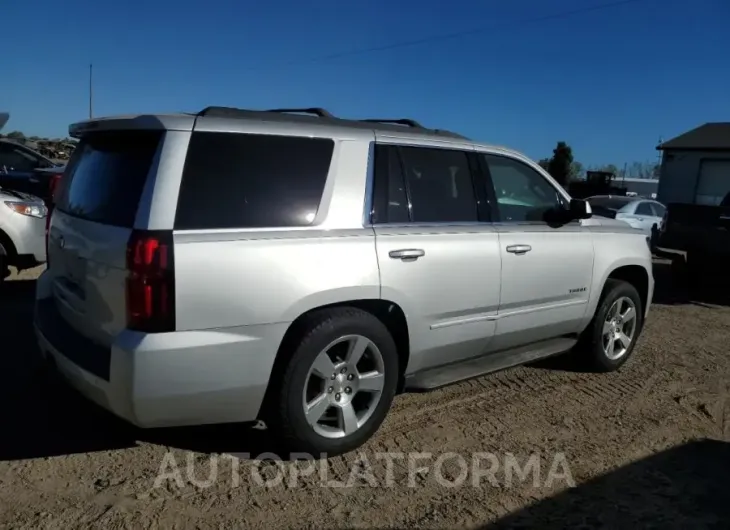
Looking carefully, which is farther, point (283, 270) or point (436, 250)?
point (436, 250)

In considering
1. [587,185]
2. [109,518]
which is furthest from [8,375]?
[587,185]

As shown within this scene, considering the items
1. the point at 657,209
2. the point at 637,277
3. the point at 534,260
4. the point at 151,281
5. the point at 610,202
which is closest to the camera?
the point at 151,281

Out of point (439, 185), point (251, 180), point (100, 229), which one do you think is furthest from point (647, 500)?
point (100, 229)

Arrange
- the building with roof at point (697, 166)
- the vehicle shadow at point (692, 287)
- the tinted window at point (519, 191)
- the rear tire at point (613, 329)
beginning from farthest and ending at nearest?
1. the building with roof at point (697, 166)
2. the vehicle shadow at point (692, 287)
3. the rear tire at point (613, 329)
4. the tinted window at point (519, 191)

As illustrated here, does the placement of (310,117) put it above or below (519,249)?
above

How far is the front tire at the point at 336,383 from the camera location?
320 cm

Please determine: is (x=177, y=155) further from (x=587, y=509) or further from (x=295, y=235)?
(x=587, y=509)

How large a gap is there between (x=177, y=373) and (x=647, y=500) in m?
2.45

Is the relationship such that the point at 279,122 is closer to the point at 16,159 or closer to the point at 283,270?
the point at 283,270

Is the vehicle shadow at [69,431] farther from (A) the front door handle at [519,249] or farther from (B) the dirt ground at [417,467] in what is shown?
(A) the front door handle at [519,249]

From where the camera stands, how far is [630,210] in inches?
563

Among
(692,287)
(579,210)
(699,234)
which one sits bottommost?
(692,287)

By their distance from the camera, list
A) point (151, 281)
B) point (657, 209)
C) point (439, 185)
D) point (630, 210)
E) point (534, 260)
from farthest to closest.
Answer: point (657, 209)
point (630, 210)
point (534, 260)
point (439, 185)
point (151, 281)

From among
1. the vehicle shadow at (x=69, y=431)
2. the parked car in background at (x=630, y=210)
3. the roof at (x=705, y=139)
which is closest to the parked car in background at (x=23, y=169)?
the vehicle shadow at (x=69, y=431)
